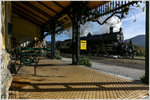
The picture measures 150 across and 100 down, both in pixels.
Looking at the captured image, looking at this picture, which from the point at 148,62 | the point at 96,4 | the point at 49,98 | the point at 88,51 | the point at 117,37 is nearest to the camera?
the point at 49,98

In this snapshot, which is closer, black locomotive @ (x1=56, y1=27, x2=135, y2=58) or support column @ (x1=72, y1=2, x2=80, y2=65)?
support column @ (x1=72, y1=2, x2=80, y2=65)

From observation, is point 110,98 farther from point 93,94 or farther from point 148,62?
point 148,62

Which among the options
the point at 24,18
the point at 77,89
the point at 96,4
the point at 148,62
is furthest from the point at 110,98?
the point at 24,18

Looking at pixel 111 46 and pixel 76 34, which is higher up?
pixel 76 34

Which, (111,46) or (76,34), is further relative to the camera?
(111,46)

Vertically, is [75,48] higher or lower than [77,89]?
higher

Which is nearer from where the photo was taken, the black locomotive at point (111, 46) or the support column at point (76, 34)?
the support column at point (76, 34)

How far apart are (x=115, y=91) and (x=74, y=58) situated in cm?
414

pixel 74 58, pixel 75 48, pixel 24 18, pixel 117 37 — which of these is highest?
pixel 24 18

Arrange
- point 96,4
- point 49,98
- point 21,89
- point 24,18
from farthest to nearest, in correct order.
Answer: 1. point 24,18
2. point 96,4
3. point 21,89
4. point 49,98

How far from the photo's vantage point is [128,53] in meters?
14.7

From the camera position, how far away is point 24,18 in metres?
13.0

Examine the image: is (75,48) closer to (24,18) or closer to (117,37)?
(24,18)

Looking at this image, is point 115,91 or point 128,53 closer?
point 115,91
